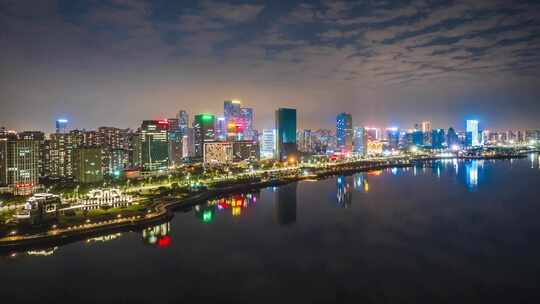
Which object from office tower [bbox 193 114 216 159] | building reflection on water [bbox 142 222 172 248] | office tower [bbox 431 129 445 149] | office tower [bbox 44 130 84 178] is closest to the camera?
building reflection on water [bbox 142 222 172 248]

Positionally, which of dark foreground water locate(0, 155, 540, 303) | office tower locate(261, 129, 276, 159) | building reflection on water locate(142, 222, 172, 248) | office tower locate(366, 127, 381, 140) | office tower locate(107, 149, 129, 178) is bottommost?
dark foreground water locate(0, 155, 540, 303)

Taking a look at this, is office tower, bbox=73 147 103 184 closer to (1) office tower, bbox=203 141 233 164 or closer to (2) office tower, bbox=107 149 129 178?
(2) office tower, bbox=107 149 129 178

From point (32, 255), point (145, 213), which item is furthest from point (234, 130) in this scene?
point (32, 255)

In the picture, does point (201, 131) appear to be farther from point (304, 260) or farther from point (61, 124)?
point (304, 260)

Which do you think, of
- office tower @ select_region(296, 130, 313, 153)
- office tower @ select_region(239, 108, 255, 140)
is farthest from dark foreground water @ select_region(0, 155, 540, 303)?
office tower @ select_region(296, 130, 313, 153)

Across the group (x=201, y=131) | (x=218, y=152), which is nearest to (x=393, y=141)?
(x=201, y=131)

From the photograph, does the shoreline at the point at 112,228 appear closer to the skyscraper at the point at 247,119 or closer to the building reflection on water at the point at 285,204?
the building reflection on water at the point at 285,204

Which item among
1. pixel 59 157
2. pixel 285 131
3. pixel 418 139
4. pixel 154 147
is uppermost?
pixel 285 131

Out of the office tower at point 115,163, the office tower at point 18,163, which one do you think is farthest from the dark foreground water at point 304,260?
the office tower at point 115,163
